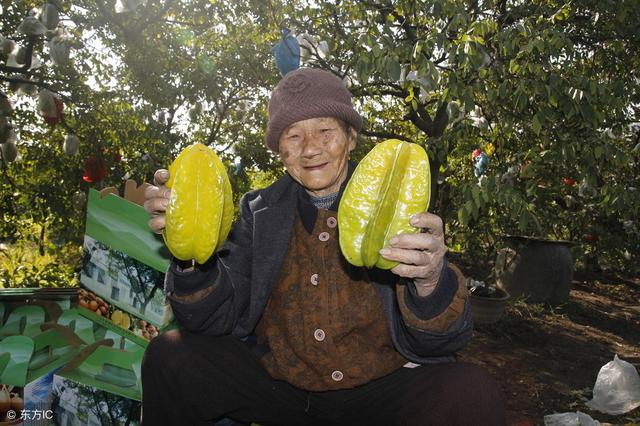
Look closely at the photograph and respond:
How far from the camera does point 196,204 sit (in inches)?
58.2

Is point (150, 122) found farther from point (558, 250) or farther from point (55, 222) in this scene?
point (558, 250)

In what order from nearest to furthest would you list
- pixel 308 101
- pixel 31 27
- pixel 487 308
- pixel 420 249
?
pixel 420 249
pixel 308 101
pixel 31 27
pixel 487 308

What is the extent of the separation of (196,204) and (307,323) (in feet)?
2.42

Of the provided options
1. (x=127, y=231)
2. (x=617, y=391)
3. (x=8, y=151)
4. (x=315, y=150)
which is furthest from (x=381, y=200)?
(x=8, y=151)

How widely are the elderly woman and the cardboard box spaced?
590 millimetres

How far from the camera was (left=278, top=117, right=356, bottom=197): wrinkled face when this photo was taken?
2.07m

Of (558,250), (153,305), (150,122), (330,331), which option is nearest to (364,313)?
(330,331)

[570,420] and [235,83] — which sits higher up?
[235,83]

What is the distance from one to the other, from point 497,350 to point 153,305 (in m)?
3.60

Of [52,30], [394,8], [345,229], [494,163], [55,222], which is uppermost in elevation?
[394,8]

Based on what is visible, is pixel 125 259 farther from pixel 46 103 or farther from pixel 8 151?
pixel 8 151

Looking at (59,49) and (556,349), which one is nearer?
(59,49)

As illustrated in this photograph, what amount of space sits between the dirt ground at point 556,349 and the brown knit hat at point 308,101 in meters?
2.27

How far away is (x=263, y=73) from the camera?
5836 millimetres
